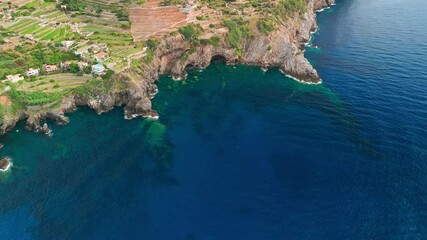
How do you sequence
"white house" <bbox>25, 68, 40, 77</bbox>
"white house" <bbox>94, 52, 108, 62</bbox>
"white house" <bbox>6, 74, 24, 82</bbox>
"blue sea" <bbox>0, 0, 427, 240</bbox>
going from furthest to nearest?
"white house" <bbox>94, 52, 108, 62</bbox>
"white house" <bbox>25, 68, 40, 77</bbox>
"white house" <bbox>6, 74, 24, 82</bbox>
"blue sea" <bbox>0, 0, 427, 240</bbox>

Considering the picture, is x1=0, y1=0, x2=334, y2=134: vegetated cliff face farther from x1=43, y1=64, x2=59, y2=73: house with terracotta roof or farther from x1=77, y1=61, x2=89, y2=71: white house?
x1=43, y1=64, x2=59, y2=73: house with terracotta roof

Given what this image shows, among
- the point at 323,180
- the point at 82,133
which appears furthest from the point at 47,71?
the point at 323,180

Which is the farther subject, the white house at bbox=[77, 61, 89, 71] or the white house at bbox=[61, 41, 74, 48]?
the white house at bbox=[61, 41, 74, 48]

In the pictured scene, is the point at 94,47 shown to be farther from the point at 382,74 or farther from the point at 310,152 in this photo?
the point at 382,74

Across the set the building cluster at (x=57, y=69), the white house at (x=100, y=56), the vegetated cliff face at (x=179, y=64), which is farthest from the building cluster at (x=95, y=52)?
the vegetated cliff face at (x=179, y=64)

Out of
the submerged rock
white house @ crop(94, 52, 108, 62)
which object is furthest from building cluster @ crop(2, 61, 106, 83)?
the submerged rock

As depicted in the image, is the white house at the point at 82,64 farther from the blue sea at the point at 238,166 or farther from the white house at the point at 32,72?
the blue sea at the point at 238,166

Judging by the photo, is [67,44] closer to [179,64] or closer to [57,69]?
[57,69]

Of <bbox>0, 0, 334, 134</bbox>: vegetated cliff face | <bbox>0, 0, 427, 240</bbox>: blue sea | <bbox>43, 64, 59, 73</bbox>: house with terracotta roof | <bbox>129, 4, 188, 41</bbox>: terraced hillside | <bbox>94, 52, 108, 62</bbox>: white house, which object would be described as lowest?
<bbox>0, 0, 427, 240</bbox>: blue sea
